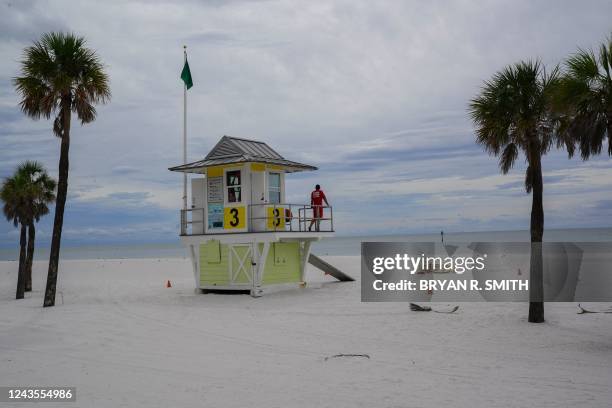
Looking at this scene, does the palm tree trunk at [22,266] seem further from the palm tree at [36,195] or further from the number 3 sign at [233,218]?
the number 3 sign at [233,218]

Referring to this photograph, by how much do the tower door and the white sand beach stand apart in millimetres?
2538

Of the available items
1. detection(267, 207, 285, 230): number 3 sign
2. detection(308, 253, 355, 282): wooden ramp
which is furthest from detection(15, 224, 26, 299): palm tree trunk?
detection(308, 253, 355, 282): wooden ramp

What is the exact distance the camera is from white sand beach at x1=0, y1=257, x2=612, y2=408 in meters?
8.53

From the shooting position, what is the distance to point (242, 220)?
22.1 meters

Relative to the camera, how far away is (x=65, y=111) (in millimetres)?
20500

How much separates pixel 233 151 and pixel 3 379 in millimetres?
13996

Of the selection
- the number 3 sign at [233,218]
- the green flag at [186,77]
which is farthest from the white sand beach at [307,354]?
the green flag at [186,77]

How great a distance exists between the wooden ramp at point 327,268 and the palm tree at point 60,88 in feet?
38.1

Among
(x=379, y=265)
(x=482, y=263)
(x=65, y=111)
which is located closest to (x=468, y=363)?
(x=65, y=111)

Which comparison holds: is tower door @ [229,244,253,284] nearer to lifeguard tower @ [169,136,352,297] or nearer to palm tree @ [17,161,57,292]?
lifeguard tower @ [169,136,352,297]

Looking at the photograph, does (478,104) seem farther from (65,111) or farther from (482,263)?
(482,263)

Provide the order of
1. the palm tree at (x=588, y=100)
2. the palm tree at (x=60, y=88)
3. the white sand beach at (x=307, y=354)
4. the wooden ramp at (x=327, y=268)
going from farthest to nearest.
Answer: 1. the wooden ramp at (x=327, y=268)
2. the palm tree at (x=60, y=88)
3. the palm tree at (x=588, y=100)
4. the white sand beach at (x=307, y=354)

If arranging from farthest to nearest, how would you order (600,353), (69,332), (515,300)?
(515,300) → (69,332) → (600,353)

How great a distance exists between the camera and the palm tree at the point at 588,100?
466 inches
